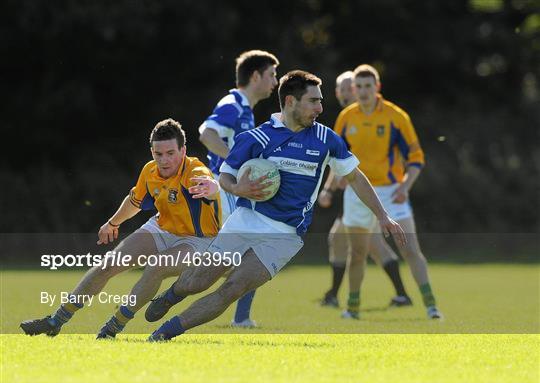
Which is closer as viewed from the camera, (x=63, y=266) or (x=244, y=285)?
(x=244, y=285)

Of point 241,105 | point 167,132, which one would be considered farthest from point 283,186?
point 241,105

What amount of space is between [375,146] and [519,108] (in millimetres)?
19322

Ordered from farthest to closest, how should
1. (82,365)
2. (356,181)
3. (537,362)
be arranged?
(356,181) < (537,362) < (82,365)

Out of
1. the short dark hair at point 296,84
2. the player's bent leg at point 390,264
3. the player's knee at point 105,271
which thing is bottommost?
the player's bent leg at point 390,264

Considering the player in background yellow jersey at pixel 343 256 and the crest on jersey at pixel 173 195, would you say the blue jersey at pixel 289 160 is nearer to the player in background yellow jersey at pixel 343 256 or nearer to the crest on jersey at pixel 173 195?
the crest on jersey at pixel 173 195

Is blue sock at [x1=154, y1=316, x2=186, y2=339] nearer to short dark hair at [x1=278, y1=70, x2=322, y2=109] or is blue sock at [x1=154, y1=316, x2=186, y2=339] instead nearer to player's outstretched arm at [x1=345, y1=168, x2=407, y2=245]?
player's outstretched arm at [x1=345, y1=168, x2=407, y2=245]

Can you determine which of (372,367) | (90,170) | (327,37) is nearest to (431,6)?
(327,37)

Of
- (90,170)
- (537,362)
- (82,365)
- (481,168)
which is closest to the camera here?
(82,365)

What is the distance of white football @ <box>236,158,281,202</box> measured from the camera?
8.25m

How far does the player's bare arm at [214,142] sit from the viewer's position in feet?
33.9

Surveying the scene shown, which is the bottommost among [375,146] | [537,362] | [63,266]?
[63,266]

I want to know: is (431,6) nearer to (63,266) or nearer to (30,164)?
(30,164)

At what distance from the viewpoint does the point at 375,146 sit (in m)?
12.2

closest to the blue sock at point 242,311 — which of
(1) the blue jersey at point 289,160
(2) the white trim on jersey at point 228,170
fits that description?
(1) the blue jersey at point 289,160
